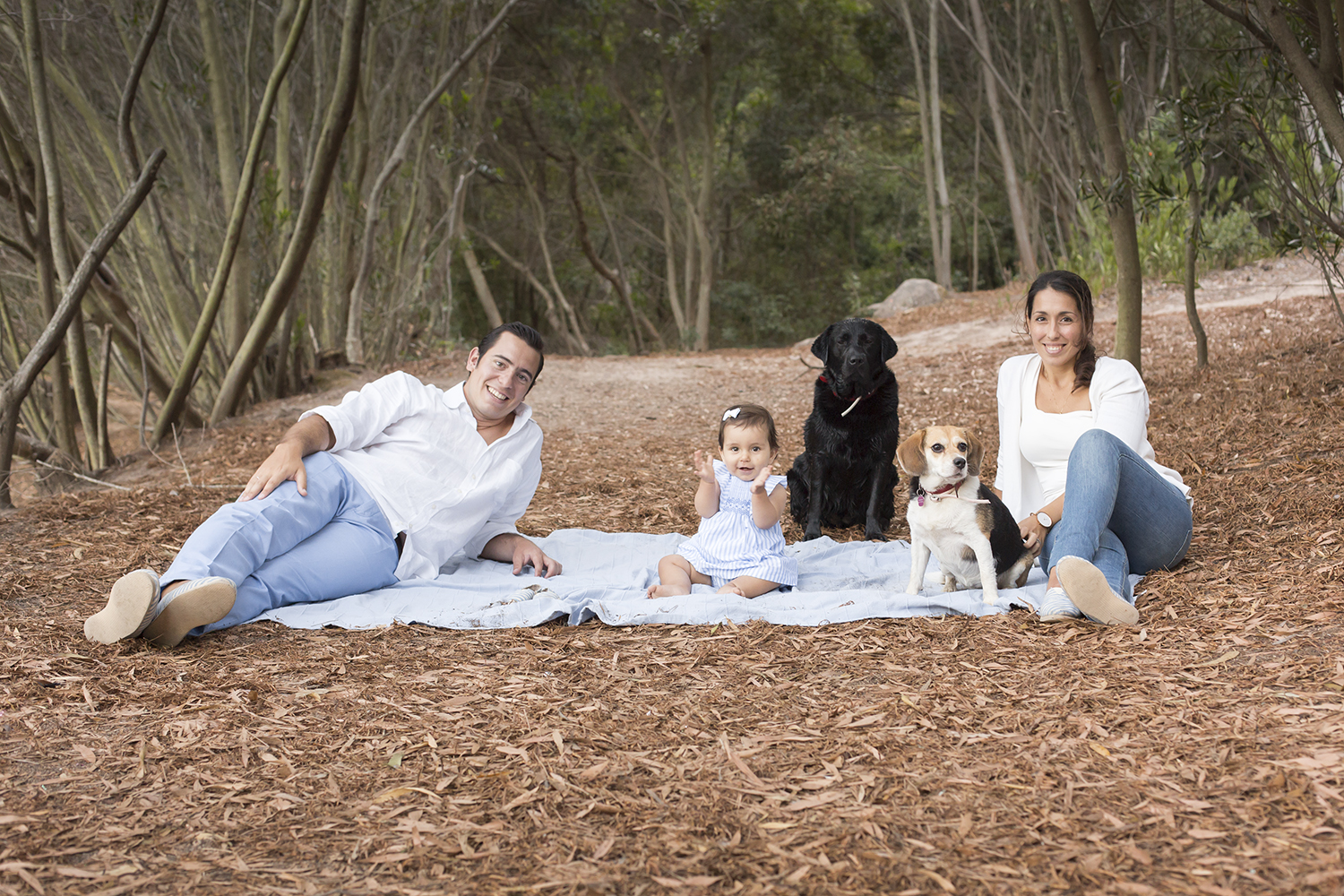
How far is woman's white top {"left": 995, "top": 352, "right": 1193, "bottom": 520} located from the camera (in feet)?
10.8

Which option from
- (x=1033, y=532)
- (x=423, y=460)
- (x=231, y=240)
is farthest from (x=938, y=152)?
(x=423, y=460)

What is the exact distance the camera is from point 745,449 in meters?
3.52

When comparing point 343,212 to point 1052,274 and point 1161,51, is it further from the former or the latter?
point 1161,51

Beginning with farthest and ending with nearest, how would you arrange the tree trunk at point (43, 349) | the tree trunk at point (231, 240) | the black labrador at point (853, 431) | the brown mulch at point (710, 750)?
the tree trunk at point (231, 240), the tree trunk at point (43, 349), the black labrador at point (853, 431), the brown mulch at point (710, 750)

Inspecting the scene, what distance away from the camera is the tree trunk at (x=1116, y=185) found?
200 inches

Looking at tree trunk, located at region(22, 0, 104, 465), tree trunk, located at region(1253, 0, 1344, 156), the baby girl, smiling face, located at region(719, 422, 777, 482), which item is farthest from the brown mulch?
tree trunk, located at region(22, 0, 104, 465)

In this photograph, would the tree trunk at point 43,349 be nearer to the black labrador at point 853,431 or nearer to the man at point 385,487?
the man at point 385,487

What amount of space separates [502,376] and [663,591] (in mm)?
997

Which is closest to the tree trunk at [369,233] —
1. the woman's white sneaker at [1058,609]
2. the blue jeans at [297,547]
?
the blue jeans at [297,547]

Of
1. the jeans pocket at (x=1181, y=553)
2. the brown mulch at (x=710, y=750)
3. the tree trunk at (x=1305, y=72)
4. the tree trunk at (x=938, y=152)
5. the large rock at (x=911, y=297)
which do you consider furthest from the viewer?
the tree trunk at (x=938, y=152)

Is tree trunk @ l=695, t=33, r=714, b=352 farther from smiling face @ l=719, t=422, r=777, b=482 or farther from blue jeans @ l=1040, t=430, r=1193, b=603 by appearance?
blue jeans @ l=1040, t=430, r=1193, b=603

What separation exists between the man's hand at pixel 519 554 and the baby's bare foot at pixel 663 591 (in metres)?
0.49

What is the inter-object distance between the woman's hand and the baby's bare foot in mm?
1227

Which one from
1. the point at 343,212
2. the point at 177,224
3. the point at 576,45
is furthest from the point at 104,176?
the point at 576,45
